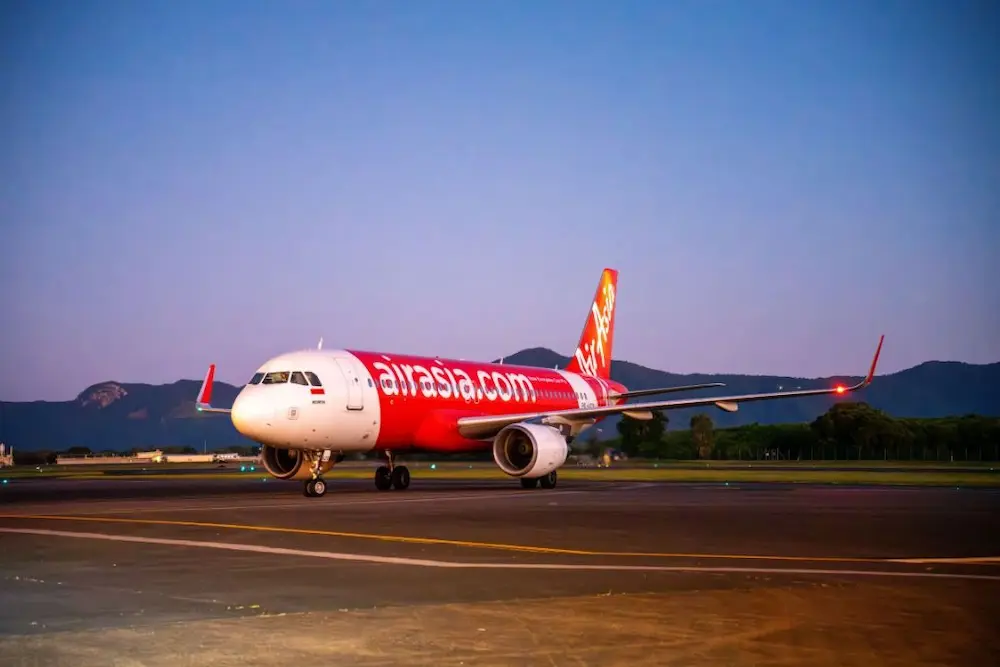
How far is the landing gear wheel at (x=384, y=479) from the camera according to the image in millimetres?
32656

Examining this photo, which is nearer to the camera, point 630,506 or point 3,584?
point 3,584

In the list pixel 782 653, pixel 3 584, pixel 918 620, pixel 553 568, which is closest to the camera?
pixel 782 653

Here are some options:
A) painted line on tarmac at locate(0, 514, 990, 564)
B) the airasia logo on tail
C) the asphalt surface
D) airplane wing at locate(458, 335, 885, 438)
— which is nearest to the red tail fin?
the airasia logo on tail

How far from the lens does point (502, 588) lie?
1009 centimetres

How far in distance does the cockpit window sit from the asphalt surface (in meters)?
7.50

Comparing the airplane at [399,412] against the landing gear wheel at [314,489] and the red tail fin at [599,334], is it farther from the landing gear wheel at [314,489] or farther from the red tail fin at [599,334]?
the red tail fin at [599,334]

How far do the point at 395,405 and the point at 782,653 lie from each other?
24.3 meters

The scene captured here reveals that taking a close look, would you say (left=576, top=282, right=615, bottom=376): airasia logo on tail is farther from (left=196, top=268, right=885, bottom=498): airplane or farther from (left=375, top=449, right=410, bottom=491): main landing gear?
(left=375, top=449, right=410, bottom=491): main landing gear

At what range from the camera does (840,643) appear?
7234 millimetres

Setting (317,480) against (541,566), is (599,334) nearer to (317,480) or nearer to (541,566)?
(317,480)

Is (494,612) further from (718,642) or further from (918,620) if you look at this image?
(918,620)

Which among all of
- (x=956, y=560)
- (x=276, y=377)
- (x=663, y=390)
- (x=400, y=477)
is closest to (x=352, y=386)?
(x=276, y=377)

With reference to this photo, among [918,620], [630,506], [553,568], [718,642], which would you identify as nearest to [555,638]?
[718,642]

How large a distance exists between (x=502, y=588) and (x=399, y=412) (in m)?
21.1
